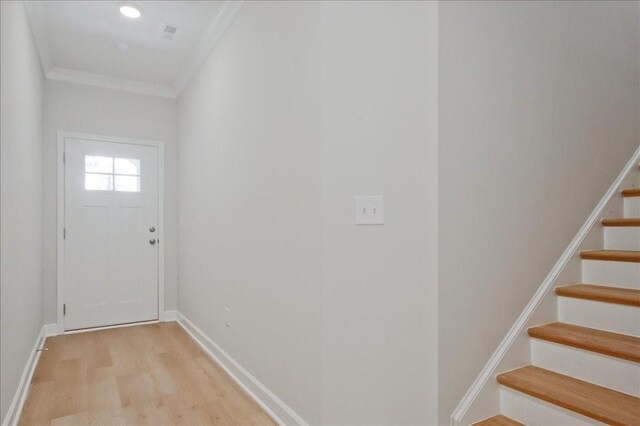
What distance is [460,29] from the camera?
1.75 m

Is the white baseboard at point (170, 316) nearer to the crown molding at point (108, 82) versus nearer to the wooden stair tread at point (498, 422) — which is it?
the crown molding at point (108, 82)

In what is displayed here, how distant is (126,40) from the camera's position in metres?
3.26

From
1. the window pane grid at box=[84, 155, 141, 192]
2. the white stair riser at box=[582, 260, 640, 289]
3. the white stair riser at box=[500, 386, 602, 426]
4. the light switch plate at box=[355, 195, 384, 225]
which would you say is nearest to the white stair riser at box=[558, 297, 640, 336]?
the white stair riser at box=[582, 260, 640, 289]

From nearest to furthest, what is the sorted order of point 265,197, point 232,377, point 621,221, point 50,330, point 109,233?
point 265,197, point 621,221, point 232,377, point 50,330, point 109,233

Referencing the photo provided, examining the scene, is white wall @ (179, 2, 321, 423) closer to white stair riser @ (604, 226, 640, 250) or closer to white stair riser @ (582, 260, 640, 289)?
white stair riser @ (582, 260, 640, 289)

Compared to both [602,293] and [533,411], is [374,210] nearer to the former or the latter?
[533,411]

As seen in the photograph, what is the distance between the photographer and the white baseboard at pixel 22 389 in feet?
6.59

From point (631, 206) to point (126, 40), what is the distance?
433 cm

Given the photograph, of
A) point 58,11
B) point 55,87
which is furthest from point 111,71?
point 58,11

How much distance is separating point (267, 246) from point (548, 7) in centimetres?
228

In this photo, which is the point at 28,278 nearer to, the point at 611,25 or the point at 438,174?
the point at 438,174

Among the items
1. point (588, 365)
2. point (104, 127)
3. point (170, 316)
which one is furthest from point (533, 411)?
point (104, 127)

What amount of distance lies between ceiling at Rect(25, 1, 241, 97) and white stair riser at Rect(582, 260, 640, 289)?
3000 mm

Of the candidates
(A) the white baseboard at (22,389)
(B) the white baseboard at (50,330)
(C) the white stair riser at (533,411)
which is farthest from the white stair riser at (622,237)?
(B) the white baseboard at (50,330)
